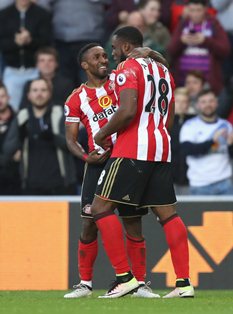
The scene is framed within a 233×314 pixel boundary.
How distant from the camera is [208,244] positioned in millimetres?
11508

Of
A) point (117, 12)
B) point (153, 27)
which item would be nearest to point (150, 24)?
point (153, 27)

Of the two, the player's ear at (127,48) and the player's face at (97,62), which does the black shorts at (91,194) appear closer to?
the player's face at (97,62)

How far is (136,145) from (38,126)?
15.2 feet

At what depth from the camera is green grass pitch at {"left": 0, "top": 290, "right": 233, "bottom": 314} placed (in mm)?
7879

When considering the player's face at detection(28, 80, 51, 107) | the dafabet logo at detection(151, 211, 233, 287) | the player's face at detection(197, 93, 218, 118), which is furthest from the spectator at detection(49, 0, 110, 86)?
the dafabet logo at detection(151, 211, 233, 287)

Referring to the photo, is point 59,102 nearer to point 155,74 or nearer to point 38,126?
point 38,126

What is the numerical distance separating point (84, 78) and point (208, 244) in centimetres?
434

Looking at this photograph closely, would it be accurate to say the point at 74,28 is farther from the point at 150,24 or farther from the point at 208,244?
the point at 208,244

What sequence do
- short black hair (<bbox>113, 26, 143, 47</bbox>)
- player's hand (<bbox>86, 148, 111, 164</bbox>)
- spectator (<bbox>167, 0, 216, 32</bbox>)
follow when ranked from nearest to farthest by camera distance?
short black hair (<bbox>113, 26, 143, 47</bbox>)
player's hand (<bbox>86, 148, 111, 164</bbox>)
spectator (<bbox>167, 0, 216, 32</bbox>)

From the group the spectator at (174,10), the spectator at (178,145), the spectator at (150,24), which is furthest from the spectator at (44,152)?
the spectator at (174,10)

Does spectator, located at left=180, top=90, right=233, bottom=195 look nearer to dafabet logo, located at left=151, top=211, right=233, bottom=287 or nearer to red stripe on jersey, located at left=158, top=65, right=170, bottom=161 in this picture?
dafabet logo, located at left=151, top=211, right=233, bottom=287

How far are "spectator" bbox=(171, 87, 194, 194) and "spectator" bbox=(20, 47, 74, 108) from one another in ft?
5.29

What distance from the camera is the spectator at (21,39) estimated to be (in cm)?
1504

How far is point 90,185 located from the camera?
923cm
